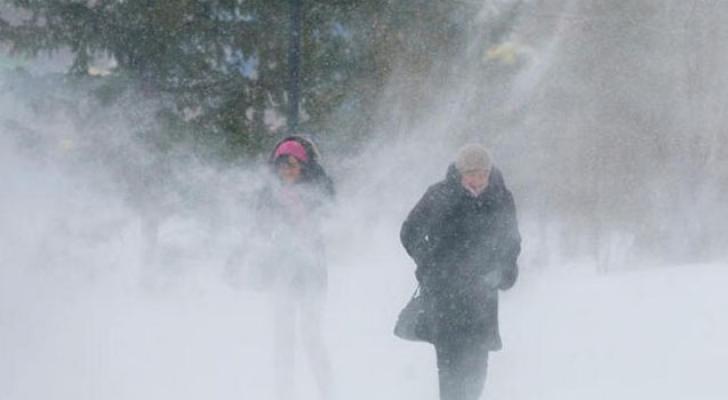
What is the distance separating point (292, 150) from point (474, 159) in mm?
1477

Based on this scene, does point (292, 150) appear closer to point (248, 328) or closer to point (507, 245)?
point (507, 245)

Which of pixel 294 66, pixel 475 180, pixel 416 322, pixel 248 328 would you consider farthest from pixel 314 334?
pixel 294 66

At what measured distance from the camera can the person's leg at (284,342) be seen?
659 centimetres

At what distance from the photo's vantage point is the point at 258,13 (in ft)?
48.0

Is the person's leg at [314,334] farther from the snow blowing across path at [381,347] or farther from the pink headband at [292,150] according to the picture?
the pink headband at [292,150]

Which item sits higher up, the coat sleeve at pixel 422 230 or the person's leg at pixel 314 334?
the coat sleeve at pixel 422 230

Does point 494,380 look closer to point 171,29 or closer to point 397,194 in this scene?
point 171,29

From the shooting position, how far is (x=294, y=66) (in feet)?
44.7

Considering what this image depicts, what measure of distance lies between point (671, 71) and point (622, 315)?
48.5ft

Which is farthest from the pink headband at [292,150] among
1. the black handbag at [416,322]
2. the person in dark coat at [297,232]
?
the black handbag at [416,322]

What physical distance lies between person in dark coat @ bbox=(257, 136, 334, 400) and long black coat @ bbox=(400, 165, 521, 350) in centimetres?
107

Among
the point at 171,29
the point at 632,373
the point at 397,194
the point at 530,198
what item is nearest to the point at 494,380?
the point at 632,373

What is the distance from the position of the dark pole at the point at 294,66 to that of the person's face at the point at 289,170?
6.93 metres

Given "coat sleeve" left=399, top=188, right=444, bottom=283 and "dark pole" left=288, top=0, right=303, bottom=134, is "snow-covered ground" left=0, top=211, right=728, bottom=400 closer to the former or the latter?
"coat sleeve" left=399, top=188, right=444, bottom=283
